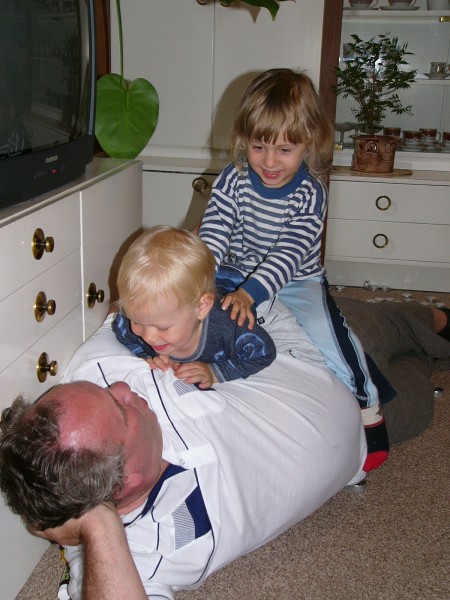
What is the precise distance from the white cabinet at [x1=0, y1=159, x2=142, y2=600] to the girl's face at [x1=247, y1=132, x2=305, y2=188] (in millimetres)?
356

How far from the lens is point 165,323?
46.5 inches

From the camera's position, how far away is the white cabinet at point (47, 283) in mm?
1084

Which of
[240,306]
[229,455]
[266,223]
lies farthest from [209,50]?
[229,455]

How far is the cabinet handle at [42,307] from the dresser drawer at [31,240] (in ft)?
0.15

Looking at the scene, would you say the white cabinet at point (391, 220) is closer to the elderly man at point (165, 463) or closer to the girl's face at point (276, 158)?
the girl's face at point (276, 158)

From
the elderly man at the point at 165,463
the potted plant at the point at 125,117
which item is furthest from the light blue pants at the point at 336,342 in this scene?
the potted plant at the point at 125,117

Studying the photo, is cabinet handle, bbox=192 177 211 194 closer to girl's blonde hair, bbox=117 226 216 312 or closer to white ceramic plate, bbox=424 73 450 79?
white ceramic plate, bbox=424 73 450 79

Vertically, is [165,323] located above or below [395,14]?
below

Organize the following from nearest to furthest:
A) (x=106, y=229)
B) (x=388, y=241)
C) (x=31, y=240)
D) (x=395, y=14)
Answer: (x=31, y=240)
(x=106, y=229)
(x=388, y=241)
(x=395, y=14)

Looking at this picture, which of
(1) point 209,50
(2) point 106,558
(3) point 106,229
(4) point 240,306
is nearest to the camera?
(2) point 106,558

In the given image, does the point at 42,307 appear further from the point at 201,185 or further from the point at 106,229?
the point at 201,185

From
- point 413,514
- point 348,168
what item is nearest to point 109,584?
point 413,514

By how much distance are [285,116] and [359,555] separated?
3.15 ft

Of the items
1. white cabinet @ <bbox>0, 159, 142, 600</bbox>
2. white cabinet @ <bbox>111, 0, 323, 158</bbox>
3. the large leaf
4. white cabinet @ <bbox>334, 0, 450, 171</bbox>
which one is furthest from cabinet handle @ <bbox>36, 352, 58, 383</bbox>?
white cabinet @ <bbox>334, 0, 450, 171</bbox>
